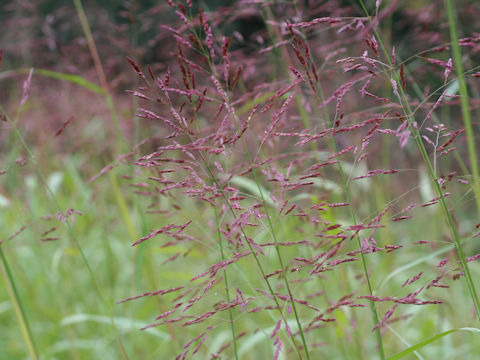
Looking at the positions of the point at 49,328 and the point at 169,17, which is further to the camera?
the point at 169,17

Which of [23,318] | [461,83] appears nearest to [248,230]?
[23,318]

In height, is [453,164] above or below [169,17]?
below

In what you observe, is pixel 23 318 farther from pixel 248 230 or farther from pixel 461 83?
pixel 248 230

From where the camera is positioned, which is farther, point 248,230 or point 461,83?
point 248,230

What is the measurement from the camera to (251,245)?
766 mm

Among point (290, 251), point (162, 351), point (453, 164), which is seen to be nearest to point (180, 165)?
point (290, 251)

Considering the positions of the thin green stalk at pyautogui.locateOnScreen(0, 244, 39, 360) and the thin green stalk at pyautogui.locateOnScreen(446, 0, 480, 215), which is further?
the thin green stalk at pyautogui.locateOnScreen(0, 244, 39, 360)

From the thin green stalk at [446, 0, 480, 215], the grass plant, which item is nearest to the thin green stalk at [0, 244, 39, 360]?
the grass plant

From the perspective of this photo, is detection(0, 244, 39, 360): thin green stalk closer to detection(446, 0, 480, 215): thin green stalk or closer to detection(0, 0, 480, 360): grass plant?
detection(0, 0, 480, 360): grass plant

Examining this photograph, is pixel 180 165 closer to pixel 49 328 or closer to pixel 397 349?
pixel 397 349

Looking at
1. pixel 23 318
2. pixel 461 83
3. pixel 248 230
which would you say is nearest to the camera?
pixel 461 83

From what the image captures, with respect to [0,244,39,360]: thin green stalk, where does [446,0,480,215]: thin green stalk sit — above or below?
above

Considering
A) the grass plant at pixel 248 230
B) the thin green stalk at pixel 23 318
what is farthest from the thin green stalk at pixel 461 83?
the thin green stalk at pixel 23 318

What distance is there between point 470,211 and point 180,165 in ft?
12.9
